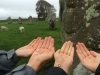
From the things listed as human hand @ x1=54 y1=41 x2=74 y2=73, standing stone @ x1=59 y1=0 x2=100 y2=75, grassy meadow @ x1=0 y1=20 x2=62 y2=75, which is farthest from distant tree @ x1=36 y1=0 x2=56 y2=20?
human hand @ x1=54 y1=41 x2=74 y2=73

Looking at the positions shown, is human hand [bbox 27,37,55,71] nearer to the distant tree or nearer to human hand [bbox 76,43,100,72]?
human hand [bbox 76,43,100,72]

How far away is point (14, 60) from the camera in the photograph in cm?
278

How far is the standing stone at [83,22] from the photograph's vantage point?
648 centimetres

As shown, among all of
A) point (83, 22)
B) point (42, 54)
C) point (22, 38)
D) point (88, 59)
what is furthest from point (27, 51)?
point (22, 38)

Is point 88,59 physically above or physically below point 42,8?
above

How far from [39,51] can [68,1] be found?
14.1 feet

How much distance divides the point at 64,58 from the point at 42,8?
177 feet

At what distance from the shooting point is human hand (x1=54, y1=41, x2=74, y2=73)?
2.52 m

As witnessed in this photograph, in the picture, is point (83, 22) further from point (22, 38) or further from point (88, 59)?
point (22, 38)

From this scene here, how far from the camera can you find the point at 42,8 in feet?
184

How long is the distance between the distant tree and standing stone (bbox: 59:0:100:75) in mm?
48192

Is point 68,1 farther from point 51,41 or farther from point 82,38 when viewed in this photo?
point 51,41

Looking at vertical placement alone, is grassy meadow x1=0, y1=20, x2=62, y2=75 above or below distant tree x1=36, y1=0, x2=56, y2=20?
above

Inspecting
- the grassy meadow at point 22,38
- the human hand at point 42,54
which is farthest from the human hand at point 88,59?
the grassy meadow at point 22,38
